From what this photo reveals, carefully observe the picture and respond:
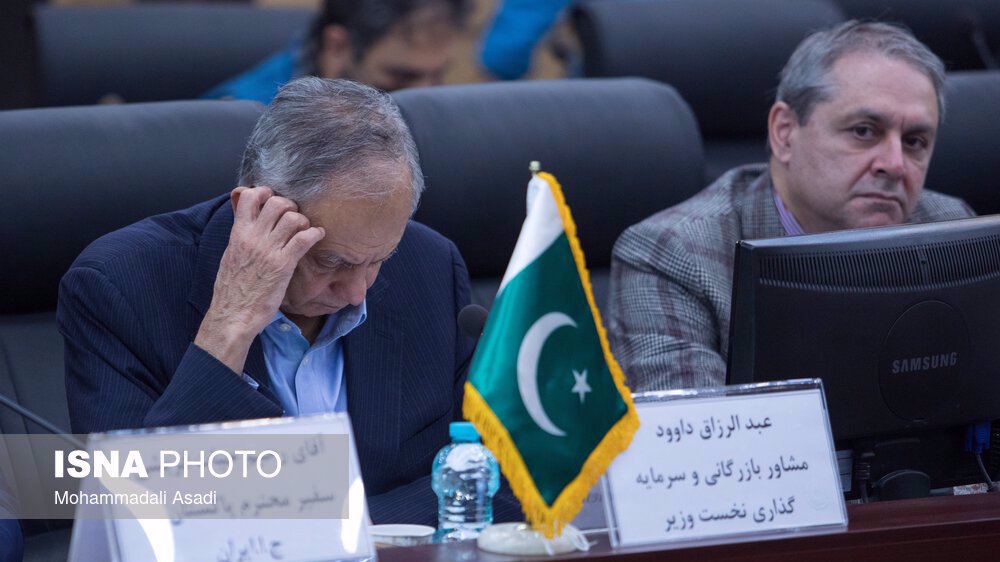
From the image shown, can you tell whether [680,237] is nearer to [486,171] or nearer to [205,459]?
[486,171]

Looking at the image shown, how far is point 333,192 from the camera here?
150cm

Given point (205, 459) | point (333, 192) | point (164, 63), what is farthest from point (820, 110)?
point (164, 63)

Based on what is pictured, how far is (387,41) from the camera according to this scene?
277cm

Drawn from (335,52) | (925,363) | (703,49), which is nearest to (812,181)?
(925,363)

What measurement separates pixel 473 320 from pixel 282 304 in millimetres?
292

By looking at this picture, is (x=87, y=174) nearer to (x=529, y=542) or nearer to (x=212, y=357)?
(x=212, y=357)

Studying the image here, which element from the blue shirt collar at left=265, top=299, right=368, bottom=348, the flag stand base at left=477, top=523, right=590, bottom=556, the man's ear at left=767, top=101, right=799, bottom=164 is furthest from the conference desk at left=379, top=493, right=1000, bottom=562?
the man's ear at left=767, top=101, right=799, bottom=164

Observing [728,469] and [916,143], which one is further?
[916,143]

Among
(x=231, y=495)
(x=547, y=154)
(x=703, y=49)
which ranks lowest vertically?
(x=231, y=495)

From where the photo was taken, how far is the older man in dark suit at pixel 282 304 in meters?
1.48

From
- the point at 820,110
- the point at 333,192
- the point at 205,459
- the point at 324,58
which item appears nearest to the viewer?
the point at 205,459

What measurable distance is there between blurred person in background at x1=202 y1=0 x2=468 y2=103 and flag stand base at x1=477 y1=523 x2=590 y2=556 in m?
1.72

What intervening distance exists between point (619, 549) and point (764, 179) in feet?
3.85

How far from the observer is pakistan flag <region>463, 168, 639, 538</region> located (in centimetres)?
114
